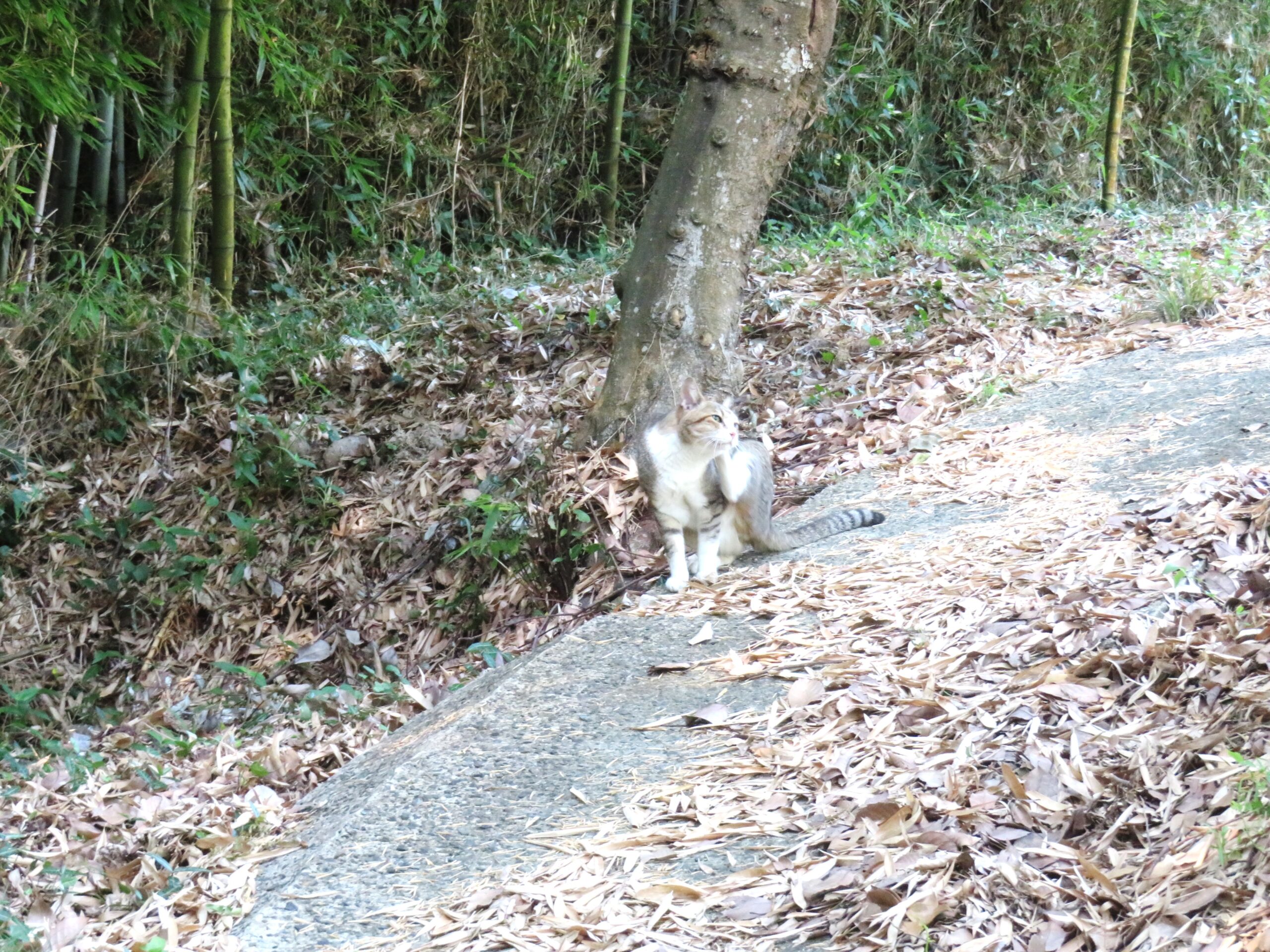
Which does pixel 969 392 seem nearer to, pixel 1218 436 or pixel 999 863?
pixel 1218 436

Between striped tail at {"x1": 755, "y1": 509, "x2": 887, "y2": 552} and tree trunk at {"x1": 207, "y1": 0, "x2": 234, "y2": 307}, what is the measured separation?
3.33m

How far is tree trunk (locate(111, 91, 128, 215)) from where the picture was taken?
6.33 metres

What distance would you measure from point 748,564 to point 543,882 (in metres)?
1.78

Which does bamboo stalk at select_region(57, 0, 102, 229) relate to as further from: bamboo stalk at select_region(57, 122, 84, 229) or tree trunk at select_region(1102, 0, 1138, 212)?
tree trunk at select_region(1102, 0, 1138, 212)

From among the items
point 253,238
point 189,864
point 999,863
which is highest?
point 253,238

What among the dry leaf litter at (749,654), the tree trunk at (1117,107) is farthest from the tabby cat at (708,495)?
the tree trunk at (1117,107)

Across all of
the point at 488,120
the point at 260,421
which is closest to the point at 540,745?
the point at 260,421

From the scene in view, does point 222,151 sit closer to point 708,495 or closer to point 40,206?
point 40,206

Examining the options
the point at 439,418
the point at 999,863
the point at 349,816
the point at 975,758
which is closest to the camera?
the point at 999,863

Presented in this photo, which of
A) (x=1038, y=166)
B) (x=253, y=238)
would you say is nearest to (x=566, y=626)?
(x=253, y=238)

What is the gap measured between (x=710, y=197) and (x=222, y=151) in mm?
2531

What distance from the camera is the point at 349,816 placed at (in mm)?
2762

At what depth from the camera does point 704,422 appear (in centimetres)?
382

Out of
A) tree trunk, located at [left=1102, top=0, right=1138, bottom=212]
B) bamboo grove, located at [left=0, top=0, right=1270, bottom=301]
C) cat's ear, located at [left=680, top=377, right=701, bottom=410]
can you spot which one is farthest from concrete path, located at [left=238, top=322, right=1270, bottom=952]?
tree trunk, located at [left=1102, top=0, right=1138, bottom=212]
